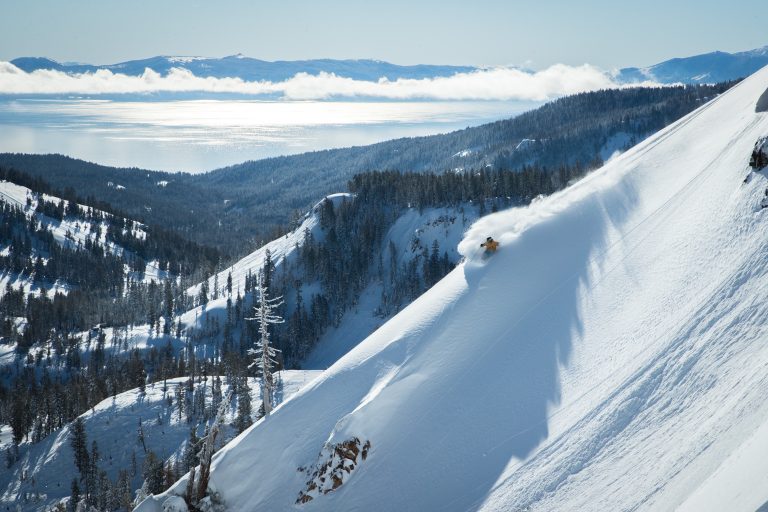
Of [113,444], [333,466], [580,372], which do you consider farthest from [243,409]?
[580,372]

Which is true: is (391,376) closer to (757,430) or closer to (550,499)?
(550,499)

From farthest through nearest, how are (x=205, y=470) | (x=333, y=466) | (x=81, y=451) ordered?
1. (x=81, y=451)
2. (x=205, y=470)
3. (x=333, y=466)

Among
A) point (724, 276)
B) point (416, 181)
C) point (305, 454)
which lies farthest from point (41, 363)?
point (724, 276)

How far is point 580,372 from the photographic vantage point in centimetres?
2639

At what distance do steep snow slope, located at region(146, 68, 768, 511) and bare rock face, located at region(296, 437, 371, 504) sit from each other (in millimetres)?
123

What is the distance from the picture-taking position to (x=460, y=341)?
32.5 meters

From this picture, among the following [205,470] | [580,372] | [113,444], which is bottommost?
[113,444]

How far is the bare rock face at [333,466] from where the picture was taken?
28062mm

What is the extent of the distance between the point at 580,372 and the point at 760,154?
15.4 m

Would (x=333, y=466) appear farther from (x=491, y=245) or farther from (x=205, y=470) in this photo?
(x=491, y=245)

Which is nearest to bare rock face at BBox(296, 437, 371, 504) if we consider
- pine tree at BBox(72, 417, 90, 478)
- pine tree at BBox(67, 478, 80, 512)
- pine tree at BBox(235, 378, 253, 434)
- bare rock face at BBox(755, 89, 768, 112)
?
bare rock face at BBox(755, 89, 768, 112)

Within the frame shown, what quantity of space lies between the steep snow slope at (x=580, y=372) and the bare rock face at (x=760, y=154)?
1.14 metres

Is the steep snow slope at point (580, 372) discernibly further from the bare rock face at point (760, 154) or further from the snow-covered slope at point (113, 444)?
the snow-covered slope at point (113, 444)

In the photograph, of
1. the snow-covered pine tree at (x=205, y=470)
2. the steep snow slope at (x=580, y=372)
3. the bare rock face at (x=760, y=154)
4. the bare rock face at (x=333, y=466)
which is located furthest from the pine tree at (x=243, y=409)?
the bare rock face at (x=760, y=154)
